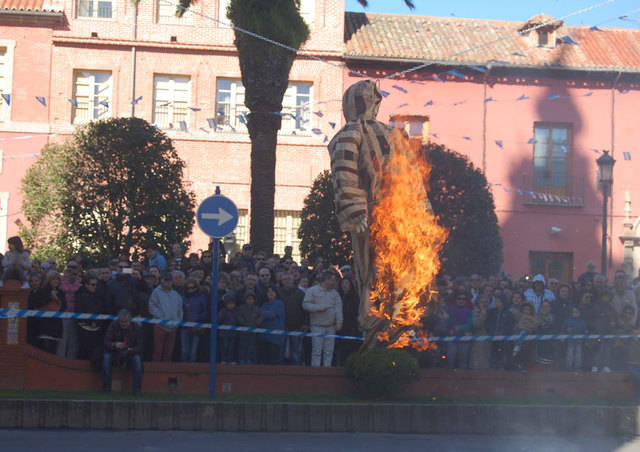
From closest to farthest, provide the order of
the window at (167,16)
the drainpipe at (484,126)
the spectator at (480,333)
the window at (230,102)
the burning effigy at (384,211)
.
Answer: the burning effigy at (384,211), the spectator at (480,333), the window at (167,16), the window at (230,102), the drainpipe at (484,126)

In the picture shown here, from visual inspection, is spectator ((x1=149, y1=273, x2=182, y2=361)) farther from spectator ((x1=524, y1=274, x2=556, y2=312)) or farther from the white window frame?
the white window frame

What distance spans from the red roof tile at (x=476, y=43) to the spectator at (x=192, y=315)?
1755 centimetres

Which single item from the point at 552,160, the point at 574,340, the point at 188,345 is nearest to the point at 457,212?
the point at 574,340

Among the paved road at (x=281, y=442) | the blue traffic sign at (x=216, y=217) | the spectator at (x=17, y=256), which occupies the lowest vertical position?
the paved road at (x=281, y=442)

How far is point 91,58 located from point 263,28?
497 inches

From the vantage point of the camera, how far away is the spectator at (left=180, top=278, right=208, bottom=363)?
40.3 ft

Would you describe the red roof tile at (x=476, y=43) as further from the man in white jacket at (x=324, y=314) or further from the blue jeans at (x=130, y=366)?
the blue jeans at (x=130, y=366)

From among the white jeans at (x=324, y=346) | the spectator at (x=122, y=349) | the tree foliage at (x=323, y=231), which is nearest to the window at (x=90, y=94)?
the tree foliage at (x=323, y=231)

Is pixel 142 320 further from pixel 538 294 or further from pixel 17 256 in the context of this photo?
pixel 538 294

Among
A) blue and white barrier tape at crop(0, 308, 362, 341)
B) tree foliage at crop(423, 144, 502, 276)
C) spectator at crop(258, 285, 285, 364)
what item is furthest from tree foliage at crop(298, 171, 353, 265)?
blue and white barrier tape at crop(0, 308, 362, 341)

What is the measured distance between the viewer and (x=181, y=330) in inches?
485

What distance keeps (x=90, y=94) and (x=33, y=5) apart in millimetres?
3185

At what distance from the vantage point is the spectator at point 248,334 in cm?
1219

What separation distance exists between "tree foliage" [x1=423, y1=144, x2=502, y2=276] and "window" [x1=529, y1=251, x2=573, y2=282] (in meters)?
8.49
